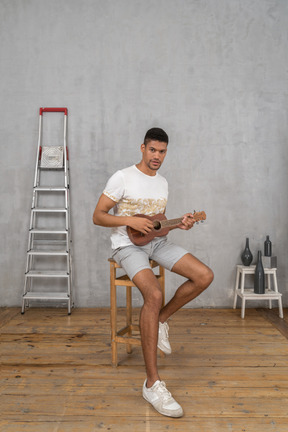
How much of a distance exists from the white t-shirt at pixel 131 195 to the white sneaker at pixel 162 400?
0.88 m

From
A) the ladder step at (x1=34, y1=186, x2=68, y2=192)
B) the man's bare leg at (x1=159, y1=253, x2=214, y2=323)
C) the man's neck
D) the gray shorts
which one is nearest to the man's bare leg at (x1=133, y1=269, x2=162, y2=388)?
the gray shorts

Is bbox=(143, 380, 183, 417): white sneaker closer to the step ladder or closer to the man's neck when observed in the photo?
the man's neck

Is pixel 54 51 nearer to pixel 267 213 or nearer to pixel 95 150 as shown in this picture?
pixel 95 150

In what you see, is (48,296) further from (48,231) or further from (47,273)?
(48,231)

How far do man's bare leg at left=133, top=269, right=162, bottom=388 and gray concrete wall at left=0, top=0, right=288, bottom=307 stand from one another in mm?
1752

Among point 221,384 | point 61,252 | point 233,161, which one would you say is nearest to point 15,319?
point 61,252

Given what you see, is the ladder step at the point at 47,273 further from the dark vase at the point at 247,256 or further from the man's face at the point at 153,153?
the dark vase at the point at 247,256

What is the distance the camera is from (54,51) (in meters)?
3.83

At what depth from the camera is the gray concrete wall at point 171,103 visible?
380 centimetres

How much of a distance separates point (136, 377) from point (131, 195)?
1.14 m

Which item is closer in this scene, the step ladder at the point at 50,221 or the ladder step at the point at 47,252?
the ladder step at the point at 47,252

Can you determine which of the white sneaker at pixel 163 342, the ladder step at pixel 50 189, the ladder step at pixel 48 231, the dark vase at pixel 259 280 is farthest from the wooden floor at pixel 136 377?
the ladder step at pixel 50 189

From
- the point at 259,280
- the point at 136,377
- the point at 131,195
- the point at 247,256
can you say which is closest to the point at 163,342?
the point at 136,377

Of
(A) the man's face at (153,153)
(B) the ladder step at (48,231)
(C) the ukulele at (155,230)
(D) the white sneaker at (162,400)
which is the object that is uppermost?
(A) the man's face at (153,153)
